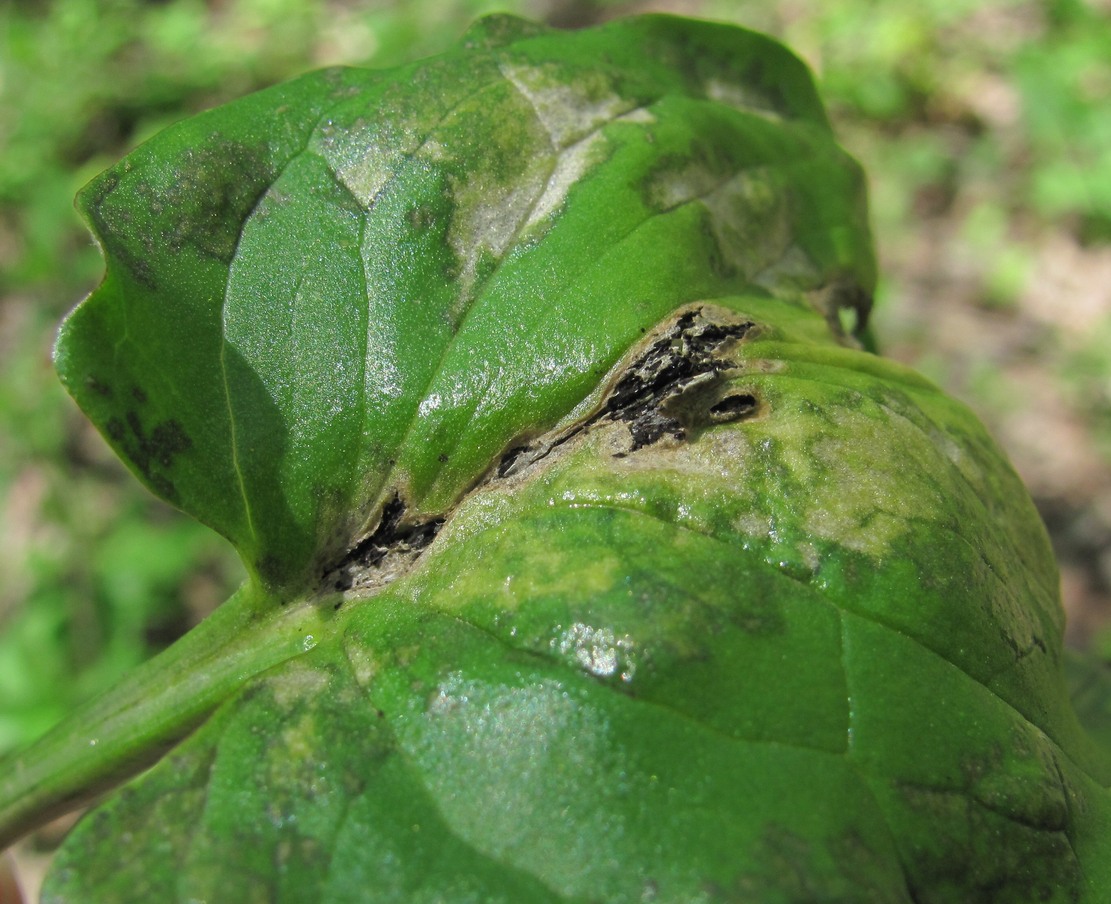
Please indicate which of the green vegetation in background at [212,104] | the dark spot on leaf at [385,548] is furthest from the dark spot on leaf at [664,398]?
the green vegetation in background at [212,104]

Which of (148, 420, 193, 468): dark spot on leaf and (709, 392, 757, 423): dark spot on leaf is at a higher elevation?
(148, 420, 193, 468): dark spot on leaf

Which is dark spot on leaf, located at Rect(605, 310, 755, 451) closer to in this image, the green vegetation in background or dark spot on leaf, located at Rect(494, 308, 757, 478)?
dark spot on leaf, located at Rect(494, 308, 757, 478)

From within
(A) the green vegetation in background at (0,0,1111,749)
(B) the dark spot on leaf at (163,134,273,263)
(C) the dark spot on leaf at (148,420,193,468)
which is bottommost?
(A) the green vegetation in background at (0,0,1111,749)

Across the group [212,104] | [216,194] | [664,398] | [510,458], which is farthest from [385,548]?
[212,104]

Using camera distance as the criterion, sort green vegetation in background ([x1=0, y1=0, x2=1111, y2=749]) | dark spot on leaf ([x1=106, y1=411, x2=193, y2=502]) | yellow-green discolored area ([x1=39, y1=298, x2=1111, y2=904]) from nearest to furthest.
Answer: yellow-green discolored area ([x1=39, y1=298, x2=1111, y2=904]) < dark spot on leaf ([x1=106, y1=411, x2=193, y2=502]) < green vegetation in background ([x1=0, y1=0, x2=1111, y2=749])

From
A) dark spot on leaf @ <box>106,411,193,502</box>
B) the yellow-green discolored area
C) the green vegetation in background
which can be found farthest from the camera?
the green vegetation in background

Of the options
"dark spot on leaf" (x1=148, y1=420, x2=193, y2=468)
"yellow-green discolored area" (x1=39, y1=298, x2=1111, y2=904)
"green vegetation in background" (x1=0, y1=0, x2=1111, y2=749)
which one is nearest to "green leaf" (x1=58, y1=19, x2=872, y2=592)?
"dark spot on leaf" (x1=148, y1=420, x2=193, y2=468)

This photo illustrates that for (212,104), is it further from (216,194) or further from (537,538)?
(537,538)
